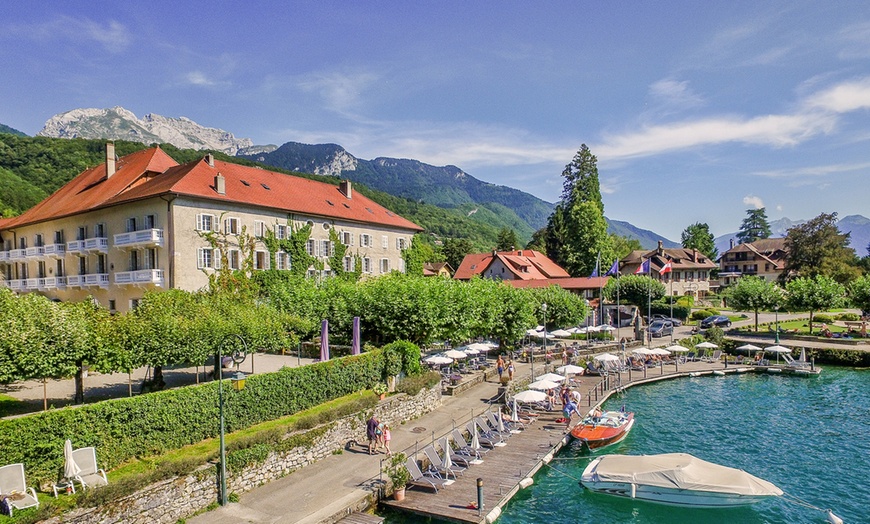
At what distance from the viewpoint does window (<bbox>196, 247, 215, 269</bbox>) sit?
39938 millimetres

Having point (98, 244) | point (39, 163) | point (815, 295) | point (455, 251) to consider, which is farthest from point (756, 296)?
point (39, 163)

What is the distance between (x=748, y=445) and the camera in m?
25.7

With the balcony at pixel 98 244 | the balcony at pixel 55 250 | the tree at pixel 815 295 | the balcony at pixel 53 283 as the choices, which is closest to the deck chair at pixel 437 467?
the balcony at pixel 98 244

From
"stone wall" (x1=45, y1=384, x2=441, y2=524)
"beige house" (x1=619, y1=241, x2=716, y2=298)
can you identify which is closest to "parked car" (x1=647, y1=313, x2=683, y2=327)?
"beige house" (x1=619, y1=241, x2=716, y2=298)

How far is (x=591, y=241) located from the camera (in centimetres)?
8206

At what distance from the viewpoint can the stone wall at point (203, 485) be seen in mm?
14586

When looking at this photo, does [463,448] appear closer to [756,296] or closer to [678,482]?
[678,482]

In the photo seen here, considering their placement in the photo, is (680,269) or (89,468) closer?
(89,468)

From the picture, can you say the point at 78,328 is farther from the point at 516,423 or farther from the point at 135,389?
the point at 516,423

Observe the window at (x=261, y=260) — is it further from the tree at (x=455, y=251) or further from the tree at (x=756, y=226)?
the tree at (x=756, y=226)

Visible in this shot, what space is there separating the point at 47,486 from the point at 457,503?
41.0 ft

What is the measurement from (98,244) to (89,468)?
33170 mm

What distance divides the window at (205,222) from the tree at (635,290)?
48.4 metres

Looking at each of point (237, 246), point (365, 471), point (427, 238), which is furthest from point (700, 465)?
point (427, 238)
